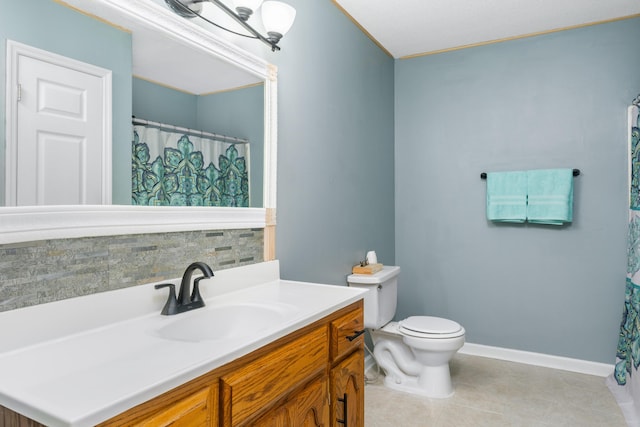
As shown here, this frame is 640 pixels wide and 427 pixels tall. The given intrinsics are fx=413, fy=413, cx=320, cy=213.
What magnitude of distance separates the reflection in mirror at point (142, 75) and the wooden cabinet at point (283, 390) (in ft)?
2.08

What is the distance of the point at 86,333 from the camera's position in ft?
3.67

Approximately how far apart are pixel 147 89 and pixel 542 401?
263 centimetres

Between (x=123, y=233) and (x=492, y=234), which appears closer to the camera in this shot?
(x=123, y=233)

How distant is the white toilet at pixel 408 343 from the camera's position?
2.42 m

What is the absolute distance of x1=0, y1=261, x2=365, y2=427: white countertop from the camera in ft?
2.35

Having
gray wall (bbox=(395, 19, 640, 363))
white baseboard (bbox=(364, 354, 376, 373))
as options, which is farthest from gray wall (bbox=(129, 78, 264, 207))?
gray wall (bbox=(395, 19, 640, 363))

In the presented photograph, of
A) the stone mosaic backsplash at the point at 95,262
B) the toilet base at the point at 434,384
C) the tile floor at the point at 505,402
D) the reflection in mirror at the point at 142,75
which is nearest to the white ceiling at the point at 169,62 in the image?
the reflection in mirror at the point at 142,75

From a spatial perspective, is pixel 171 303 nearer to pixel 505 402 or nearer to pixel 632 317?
pixel 505 402

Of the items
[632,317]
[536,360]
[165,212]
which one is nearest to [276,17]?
[165,212]

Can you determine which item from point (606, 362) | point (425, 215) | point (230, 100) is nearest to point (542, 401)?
point (606, 362)

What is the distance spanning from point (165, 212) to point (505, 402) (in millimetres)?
2194

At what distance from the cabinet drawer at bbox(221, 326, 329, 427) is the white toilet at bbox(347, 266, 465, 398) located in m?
1.12

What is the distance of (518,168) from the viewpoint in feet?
9.96

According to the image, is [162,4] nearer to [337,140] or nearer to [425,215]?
[337,140]
